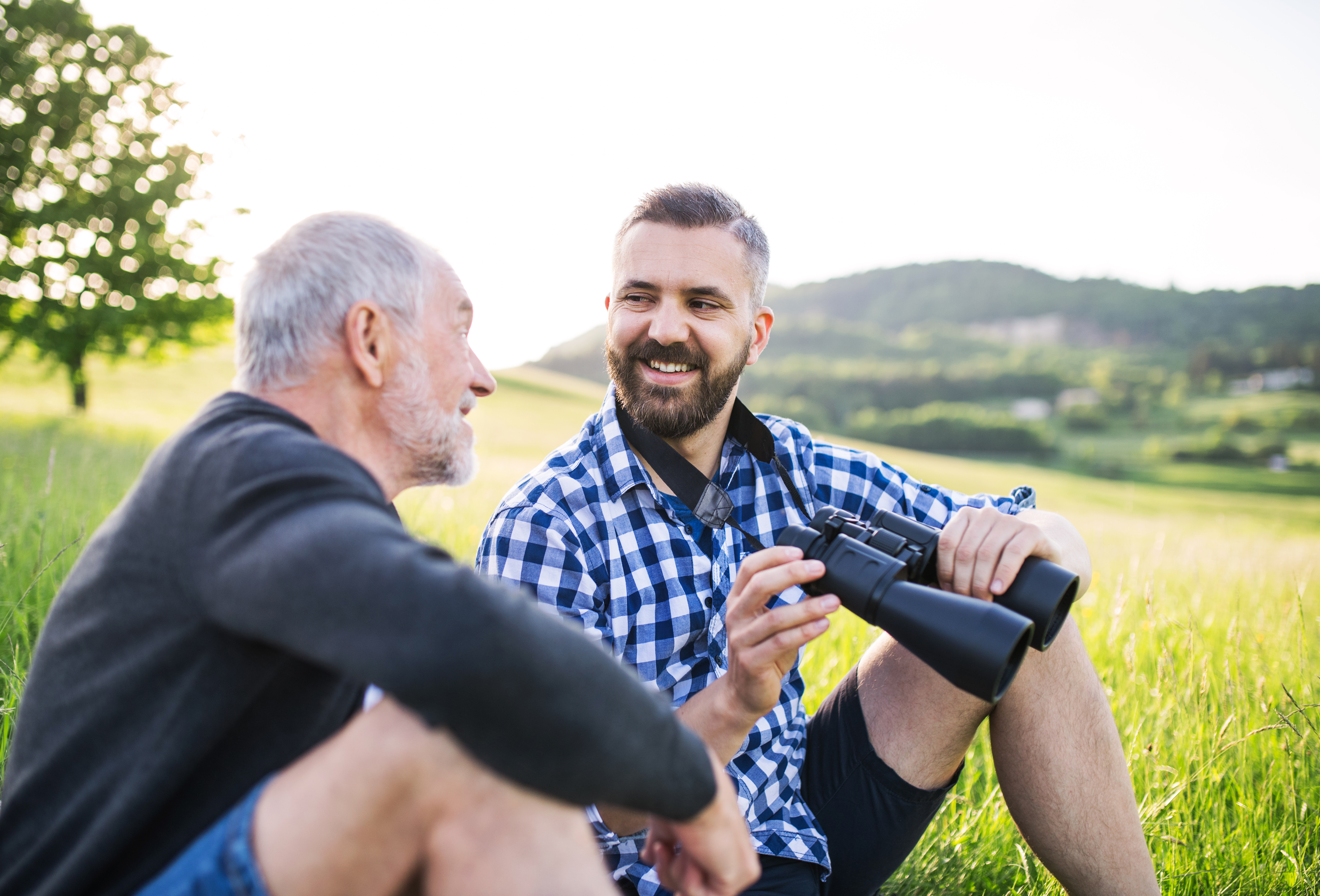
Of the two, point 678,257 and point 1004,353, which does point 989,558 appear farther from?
point 1004,353

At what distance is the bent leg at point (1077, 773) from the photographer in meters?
2.09

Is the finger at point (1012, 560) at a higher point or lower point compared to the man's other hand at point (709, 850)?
higher

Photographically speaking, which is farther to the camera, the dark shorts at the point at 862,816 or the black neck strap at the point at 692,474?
the black neck strap at the point at 692,474

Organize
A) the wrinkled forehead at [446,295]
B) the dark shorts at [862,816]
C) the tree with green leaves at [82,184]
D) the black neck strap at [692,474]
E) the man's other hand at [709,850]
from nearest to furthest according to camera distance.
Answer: the man's other hand at [709,850], the wrinkled forehead at [446,295], the dark shorts at [862,816], the black neck strap at [692,474], the tree with green leaves at [82,184]

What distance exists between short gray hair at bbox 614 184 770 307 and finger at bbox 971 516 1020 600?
4.51ft

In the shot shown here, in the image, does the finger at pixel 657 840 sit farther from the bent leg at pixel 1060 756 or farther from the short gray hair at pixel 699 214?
the short gray hair at pixel 699 214

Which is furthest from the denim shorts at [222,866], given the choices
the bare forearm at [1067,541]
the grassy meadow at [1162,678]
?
the bare forearm at [1067,541]

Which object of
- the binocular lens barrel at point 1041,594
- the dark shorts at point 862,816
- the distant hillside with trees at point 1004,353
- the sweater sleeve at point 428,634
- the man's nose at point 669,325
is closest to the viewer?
the sweater sleeve at point 428,634

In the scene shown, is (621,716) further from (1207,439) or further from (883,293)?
(883,293)

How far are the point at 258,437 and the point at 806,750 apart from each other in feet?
6.40

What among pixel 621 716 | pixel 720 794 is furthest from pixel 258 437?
pixel 720 794

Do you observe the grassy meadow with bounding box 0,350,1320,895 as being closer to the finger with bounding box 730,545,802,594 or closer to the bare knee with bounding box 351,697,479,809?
the finger with bounding box 730,545,802,594

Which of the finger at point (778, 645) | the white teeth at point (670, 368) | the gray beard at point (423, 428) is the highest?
the white teeth at point (670, 368)

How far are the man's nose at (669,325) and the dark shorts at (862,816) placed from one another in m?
1.35
